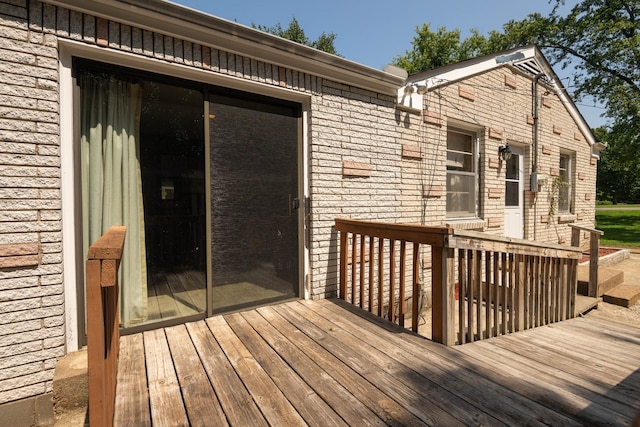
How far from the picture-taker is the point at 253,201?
9.84 ft

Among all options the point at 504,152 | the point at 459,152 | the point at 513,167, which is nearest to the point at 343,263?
the point at 459,152

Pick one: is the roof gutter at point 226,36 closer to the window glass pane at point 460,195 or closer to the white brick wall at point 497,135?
the white brick wall at point 497,135

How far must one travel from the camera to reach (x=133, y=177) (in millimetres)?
2479

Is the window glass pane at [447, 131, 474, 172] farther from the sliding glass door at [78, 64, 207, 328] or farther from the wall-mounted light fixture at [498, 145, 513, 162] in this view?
the sliding glass door at [78, 64, 207, 328]

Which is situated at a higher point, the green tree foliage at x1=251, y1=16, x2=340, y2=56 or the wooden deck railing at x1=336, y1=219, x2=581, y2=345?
the green tree foliage at x1=251, y1=16, x2=340, y2=56

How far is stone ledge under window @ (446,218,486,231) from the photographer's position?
4711 millimetres

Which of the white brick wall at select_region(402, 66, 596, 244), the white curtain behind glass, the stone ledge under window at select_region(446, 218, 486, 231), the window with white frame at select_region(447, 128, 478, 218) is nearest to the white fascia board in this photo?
the white brick wall at select_region(402, 66, 596, 244)

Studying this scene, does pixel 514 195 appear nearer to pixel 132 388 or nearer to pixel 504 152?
pixel 504 152

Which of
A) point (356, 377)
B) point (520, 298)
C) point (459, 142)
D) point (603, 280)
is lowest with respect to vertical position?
point (603, 280)

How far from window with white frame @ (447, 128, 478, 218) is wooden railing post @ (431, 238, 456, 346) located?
2714 millimetres

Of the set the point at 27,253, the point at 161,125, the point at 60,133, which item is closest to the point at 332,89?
the point at 161,125

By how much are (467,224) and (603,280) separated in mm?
2410

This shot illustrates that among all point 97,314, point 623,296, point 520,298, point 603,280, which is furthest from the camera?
point 603,280

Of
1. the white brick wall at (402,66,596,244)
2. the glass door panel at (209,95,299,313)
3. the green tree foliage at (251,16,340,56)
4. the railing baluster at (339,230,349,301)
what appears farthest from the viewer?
the green tree foliage at (251,16,340,56)
